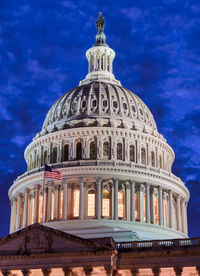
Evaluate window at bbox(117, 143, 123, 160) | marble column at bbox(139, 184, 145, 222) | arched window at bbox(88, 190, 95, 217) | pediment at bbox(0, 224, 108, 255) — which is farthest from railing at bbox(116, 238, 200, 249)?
window at bbox(117, 143, 123, 160)

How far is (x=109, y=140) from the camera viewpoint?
89125mm

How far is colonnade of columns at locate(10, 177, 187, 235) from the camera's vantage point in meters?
83.5

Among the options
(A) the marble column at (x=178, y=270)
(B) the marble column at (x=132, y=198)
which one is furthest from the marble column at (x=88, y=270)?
(B) the marble column at (x=132, y=198)

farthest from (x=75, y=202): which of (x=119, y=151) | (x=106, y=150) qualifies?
(x=119, y=151)

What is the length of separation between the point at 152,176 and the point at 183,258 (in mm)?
28049

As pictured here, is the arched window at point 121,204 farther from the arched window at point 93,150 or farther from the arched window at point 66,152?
the arched window at point 66,152

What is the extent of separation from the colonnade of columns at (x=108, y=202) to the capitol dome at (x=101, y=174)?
0.51ft

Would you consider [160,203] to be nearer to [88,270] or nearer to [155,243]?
[155,243]

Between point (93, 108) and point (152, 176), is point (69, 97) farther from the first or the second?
point (152, 176)

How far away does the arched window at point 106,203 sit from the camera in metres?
84.1

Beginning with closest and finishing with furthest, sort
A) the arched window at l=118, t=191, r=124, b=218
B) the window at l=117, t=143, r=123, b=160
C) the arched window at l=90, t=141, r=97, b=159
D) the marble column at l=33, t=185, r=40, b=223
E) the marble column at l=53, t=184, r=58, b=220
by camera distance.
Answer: the arched window at l=118, t=191, r=124, b=218 → the marble column at l=53, t=184, r=58, b=220 → the marble column at l=33, t=185, r=40, b=223 → the arched window at l=90, t=141, r=97, b=159 → the window at l=117, t=143, r=123, b=160

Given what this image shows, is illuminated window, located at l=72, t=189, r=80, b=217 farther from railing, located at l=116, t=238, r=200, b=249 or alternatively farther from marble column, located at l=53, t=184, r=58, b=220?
railing, located at l=116, t=238, r=200, b=249

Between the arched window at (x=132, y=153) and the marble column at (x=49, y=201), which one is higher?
the arched window at (x=132, y=153)

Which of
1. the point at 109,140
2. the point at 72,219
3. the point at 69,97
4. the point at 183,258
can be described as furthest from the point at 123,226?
the point at 69,97
